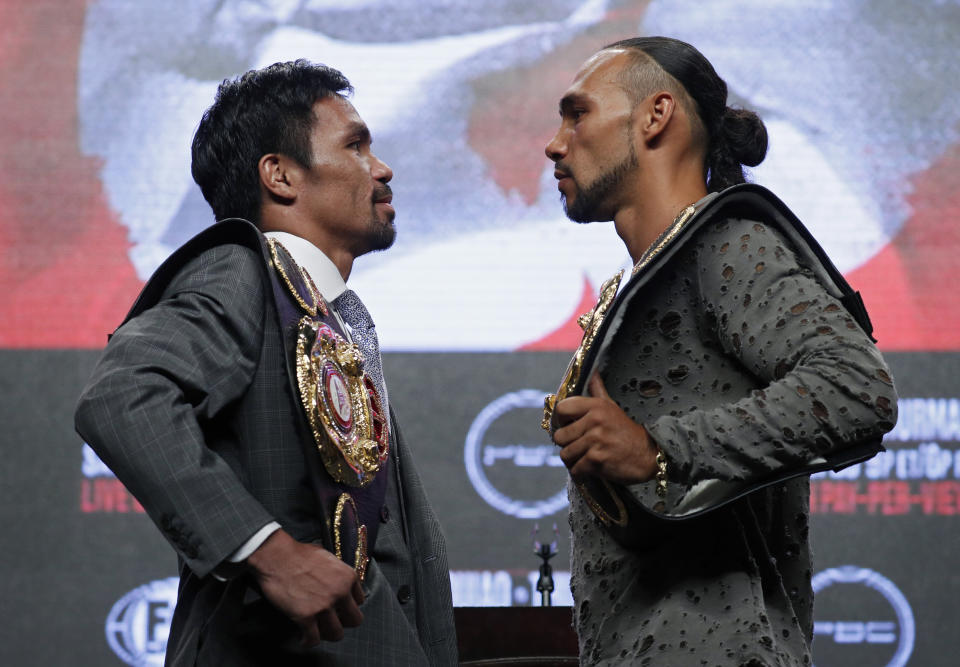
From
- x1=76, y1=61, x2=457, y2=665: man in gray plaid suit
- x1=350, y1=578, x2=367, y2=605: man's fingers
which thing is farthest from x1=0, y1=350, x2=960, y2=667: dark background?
x1=350, y1=578, x2=367, y2=605: man's fingers

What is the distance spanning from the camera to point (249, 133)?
1855mm

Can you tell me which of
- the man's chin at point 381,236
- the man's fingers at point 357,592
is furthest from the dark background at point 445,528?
the man's fingers at point 357,592

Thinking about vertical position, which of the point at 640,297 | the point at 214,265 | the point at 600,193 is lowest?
the point at 640,297

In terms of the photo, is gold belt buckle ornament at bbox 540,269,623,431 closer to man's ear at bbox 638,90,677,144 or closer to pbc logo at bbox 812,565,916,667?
man's ear at bbox 638,90,677,144

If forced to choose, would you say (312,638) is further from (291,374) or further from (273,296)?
(273,296)

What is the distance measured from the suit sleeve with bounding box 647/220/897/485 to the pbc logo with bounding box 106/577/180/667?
290 centimetres

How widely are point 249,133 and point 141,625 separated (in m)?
2.36

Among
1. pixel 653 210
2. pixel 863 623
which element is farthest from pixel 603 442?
pixel 863 623

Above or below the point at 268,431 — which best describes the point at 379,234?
above

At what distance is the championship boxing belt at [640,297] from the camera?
1.15m

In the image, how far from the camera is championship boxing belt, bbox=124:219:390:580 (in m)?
1.37

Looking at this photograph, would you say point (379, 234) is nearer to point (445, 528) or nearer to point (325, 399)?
point (325, 399)

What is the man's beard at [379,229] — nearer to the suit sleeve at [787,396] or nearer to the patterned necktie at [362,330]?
the patterned necktie at [362,330]

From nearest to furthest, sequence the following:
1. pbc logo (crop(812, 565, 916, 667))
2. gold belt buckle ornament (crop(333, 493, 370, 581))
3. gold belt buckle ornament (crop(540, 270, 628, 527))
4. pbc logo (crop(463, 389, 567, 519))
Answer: gold belt buckle ornament (crop(540, 270, 628, 527))
gold belt buckle ornament (crop(333, 493, 370, 581))
pbc logo (crop(812, 565, 916, 667))
pbc logo (crop(463, 389, 567, 519))
